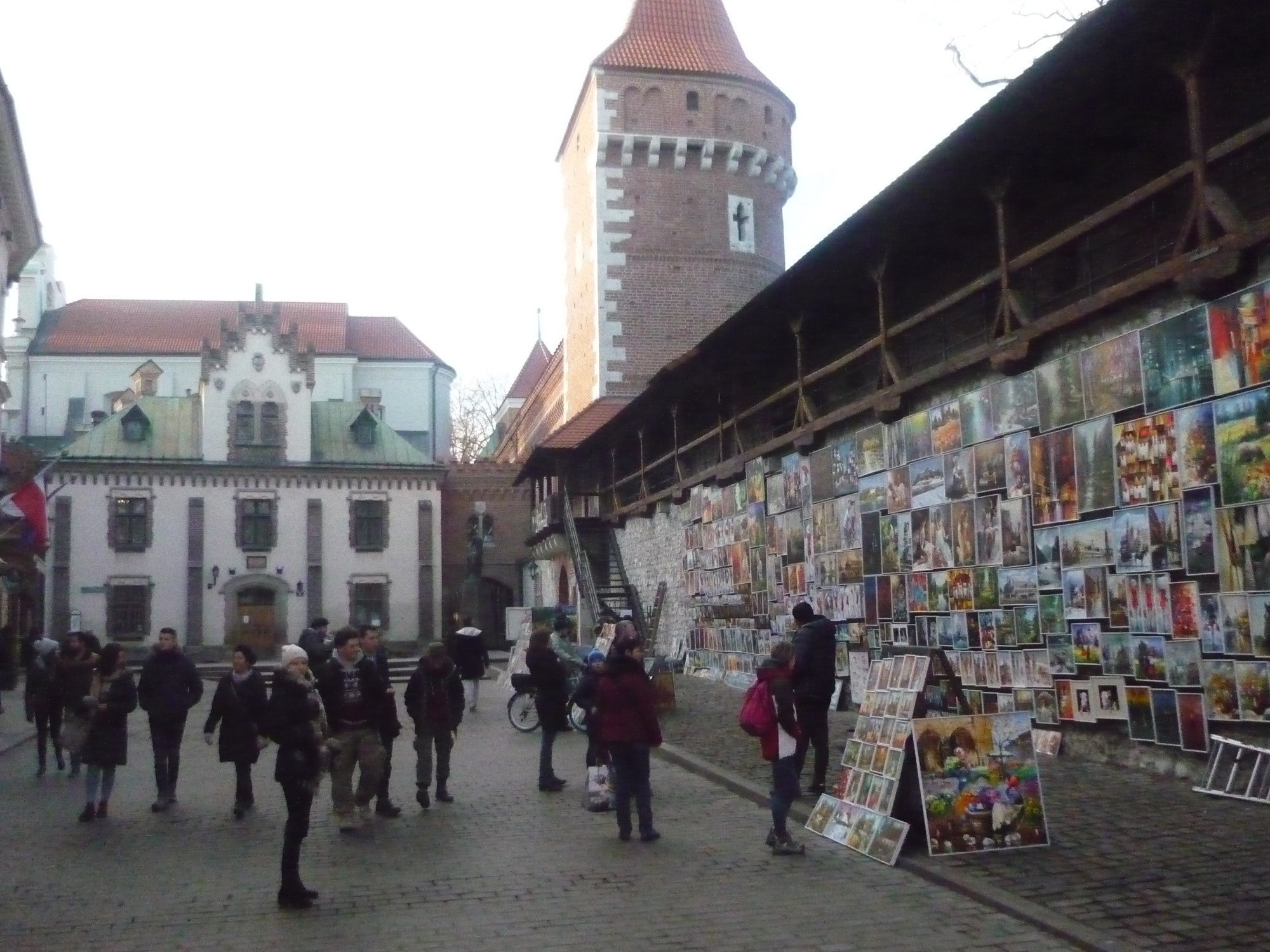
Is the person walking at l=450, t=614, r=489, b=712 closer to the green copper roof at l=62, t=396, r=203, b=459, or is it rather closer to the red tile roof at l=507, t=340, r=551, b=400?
the green copper roof at l=62, t=396, r=203, b=459

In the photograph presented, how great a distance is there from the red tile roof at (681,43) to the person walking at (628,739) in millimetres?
34583

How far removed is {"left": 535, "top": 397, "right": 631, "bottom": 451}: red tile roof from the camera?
34.5m

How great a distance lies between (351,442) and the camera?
47750 millimetres

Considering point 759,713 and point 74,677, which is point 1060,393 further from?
point 74,677

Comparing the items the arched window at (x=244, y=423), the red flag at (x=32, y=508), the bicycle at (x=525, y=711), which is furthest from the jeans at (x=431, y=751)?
the arched window at (x=244, y=423)

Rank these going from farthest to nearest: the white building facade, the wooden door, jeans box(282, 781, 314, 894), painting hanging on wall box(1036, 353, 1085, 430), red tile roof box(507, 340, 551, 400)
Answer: red tile roof box(507, 340, 551, 400), the wooden door, the white building facade, painting hanging on wall box(1036, 353, 1085, 430), jeans box(282, 781, 314, 894)

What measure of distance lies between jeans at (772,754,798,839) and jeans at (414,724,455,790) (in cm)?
378

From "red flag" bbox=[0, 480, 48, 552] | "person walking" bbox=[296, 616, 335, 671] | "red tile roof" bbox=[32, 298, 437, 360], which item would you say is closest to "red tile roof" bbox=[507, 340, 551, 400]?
"red tile roof" bbox=[32, 298, 437, 360]

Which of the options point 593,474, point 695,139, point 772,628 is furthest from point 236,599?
point 772,628

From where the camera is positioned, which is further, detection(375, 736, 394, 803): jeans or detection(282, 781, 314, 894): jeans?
detection(375, 736, 394, 803): jeans

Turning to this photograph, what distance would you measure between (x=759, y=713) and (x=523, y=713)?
9721 mm

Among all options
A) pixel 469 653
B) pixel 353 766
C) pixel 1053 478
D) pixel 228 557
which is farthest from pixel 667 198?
pixel 353 766

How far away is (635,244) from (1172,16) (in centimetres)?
3123

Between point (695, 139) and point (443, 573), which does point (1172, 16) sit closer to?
point (695, 139)
